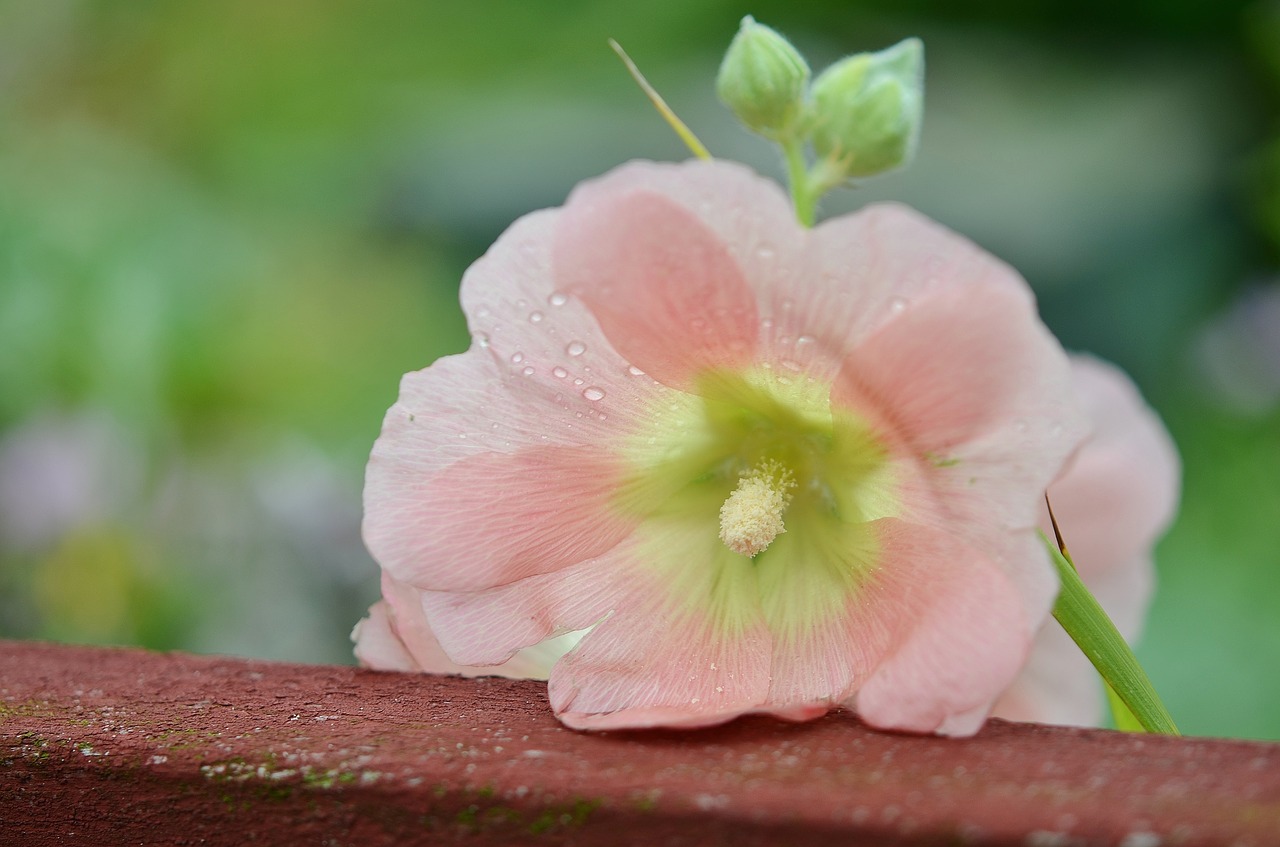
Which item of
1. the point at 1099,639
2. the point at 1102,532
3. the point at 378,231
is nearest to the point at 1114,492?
the point at 1102,532

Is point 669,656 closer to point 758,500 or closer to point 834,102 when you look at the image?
point 758,500

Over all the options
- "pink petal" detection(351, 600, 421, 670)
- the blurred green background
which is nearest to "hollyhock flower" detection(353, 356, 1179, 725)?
"pink petal" detection(351, 600, 421, 670)

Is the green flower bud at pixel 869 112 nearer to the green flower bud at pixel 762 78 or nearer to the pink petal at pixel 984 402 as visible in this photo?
the green flower bud at pixel 762 78

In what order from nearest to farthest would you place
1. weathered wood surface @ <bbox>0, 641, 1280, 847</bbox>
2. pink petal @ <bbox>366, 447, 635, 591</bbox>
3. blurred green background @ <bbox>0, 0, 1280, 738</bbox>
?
weathered wood surface @ <bbox>0, 641, 1280, 847</bbox>
pink petal @ <bbox>366, 447, 635, 591</bbox>
blurred green background @ <bbox>0, 0, 1280, 738</bbox>

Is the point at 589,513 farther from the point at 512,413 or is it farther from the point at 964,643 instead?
the point at 964,643

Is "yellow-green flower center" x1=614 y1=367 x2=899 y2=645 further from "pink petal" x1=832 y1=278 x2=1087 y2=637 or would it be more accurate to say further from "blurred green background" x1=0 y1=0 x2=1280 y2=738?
"blurred green background" x1=0 y1=0 x2=1280 y2=738

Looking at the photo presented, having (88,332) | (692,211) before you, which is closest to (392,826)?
(692,211)
